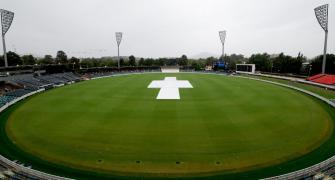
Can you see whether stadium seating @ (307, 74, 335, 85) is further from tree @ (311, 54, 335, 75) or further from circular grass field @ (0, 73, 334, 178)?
circular grass field @ (0, 73, 334, 178)

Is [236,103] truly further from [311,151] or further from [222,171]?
[222,171]

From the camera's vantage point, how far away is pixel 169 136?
17.6 meters

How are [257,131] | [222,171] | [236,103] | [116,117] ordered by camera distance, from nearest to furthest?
[222,171], [257,131], [116,117], [236,103]

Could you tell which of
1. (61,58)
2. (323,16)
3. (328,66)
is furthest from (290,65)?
(61,58)

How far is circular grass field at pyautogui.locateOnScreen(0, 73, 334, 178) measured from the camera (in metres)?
13.5

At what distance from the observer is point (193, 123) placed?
20328 millimetres

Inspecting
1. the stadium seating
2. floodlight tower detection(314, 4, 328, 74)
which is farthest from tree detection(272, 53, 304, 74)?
floodlight tower detection(314, 4, 328, 74)

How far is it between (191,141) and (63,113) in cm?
1370

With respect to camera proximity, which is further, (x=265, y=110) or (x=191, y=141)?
(x=265, y=110)

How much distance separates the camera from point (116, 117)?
22.0 meters

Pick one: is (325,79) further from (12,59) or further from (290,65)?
(12,59)

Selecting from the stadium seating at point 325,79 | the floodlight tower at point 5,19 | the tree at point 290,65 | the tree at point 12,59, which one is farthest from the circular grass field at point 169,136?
the tree at point 12,59

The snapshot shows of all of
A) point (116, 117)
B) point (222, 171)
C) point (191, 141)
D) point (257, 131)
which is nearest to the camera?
point (222, 171)

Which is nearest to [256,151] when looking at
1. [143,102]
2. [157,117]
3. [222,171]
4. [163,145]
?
[222,171]
